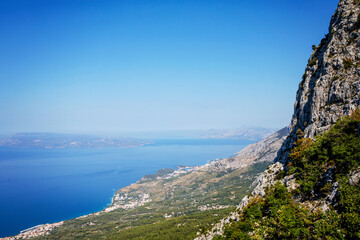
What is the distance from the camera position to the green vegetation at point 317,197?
1795 centimetres

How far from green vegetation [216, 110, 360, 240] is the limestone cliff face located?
2.89 meters

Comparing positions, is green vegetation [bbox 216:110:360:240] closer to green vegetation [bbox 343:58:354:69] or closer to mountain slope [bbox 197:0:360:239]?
mountain slope [bbox 197:0:360:239]

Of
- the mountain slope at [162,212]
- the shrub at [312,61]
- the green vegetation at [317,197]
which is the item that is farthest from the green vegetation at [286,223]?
the mountain slope at [162,212]

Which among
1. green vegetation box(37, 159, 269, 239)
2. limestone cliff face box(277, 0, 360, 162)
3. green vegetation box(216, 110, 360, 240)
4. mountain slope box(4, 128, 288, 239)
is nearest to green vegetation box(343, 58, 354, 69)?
limestone cliff face box(277, 0, 360, 162)

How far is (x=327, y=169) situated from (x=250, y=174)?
168 m

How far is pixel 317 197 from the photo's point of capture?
934 inches

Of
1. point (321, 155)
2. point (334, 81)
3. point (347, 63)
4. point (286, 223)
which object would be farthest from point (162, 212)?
point (347, 63)

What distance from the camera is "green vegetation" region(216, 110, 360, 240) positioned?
707 inches

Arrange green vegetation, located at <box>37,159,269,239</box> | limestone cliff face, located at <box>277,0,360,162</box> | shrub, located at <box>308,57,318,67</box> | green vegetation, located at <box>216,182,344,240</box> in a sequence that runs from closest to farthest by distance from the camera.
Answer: green vegetation, located at <box>216,182,344,240</box> → limestone cliff face, located at <box>277,0,360,162</box> → shrub, located at <box>308,57,318,67</box> → green vegetation, located at <box>37,159,269,239</box>

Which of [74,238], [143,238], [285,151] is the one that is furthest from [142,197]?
[285,151]

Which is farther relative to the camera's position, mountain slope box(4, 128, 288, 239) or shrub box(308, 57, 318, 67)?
mountain slope box(4, 128, 288, 239)

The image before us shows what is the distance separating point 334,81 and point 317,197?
19446mm

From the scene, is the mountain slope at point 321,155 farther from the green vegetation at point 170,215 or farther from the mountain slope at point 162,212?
the mountain slope at point 162,212

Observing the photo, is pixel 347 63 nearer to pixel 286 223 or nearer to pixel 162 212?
pixel 286 223
